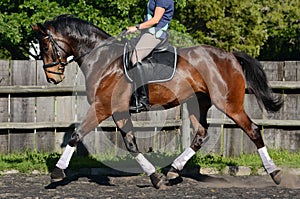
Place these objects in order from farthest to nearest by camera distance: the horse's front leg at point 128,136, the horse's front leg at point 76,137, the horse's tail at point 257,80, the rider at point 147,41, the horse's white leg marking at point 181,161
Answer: the horse's tail at point 257,80
the horse's white leg marking at point 181,161
the horse's front leg at point 128,136
the rider at point 147,41
the horse's front leg at point 76,137

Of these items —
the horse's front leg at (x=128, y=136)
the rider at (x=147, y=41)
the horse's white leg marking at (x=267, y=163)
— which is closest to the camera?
the rider at (x=147, y=41)

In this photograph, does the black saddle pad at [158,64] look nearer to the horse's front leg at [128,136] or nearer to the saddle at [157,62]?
the saddle at [157,62]

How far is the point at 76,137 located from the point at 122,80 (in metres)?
1.14

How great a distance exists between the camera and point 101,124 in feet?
41.2

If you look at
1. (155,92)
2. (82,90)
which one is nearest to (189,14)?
(82,90)

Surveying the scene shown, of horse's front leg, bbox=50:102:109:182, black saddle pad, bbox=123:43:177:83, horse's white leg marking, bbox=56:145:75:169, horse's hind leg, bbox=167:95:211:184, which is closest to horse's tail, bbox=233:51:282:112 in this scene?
horse's hind leg, bbox=167:95:211:184

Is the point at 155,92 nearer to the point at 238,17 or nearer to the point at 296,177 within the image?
the point at 296,177

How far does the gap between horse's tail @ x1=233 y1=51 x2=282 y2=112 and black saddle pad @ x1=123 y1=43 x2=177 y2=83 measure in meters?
1.20

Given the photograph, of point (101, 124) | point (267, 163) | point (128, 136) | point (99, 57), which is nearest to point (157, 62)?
point (99, 57)

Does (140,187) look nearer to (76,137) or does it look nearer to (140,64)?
(76,137)

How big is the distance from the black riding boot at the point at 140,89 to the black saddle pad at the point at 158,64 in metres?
0.08

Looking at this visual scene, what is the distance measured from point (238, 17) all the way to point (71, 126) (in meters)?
21.6

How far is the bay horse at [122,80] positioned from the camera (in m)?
9.84

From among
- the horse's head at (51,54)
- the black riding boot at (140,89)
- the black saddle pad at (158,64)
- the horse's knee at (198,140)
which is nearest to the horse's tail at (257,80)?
Answer: the horse's knee at (198,140)
